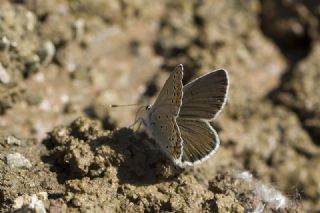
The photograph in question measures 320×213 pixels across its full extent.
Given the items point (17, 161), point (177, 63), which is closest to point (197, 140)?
point (17, 161)

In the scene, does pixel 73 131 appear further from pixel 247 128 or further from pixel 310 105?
pixel 310 105

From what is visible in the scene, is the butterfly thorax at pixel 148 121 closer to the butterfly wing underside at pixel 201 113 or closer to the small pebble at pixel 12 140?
the butterfly wing underside at pixel 201 113

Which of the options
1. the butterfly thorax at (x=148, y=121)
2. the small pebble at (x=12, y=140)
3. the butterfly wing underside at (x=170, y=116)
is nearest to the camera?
the butterfly wing underside at (x=170, y=116)

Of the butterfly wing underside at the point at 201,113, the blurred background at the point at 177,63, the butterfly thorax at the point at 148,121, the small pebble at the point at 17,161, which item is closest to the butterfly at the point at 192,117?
the butterfly wing underside at the point at 201,113

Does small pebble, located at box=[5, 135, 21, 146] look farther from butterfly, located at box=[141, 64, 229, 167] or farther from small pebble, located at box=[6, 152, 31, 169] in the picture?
butterfly, located at box=[141, 64, 229, 167]

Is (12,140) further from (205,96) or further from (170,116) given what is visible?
(205,96)

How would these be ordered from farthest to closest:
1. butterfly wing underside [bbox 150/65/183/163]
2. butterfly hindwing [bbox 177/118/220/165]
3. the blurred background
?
the blurred background < butterfly hindwing [bbox 177/118/220/165] < butterfly wing underside [bbox 150/65/183/163]

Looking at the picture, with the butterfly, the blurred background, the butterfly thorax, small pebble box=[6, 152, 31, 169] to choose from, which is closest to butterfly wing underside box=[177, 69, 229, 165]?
the butterfly

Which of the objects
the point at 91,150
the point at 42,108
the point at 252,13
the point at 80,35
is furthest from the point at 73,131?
the point at 252,13
